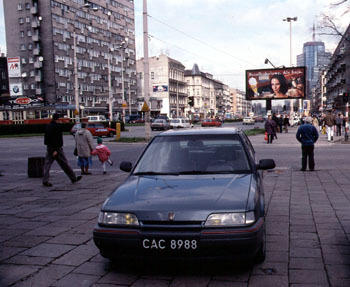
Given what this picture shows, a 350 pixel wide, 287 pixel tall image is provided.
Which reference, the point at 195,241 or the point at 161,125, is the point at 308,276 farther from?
the point at 161,125

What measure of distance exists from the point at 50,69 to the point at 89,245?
226 ft

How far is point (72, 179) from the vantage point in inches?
415

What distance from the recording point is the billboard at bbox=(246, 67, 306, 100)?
123 ft

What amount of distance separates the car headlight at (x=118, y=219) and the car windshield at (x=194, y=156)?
3.54 ft

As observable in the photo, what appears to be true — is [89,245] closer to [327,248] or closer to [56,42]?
[327,248]

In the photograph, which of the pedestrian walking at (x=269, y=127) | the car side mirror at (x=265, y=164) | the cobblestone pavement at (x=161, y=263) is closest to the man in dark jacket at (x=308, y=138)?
the cobblestone pavement at (x=161, y=263)

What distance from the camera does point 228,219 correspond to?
3.81 metres

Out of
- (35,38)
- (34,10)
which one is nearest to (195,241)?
(35,38)

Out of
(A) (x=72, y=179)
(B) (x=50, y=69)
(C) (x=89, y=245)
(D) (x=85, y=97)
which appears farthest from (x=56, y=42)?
(C) (x=89, y=245)

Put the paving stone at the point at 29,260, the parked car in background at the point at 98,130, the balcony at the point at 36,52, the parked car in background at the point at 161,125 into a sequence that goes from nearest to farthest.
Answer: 1. the paving stone at the point at 29,260
2. the parked car in background at the point at 98,130
3. the parked car in background at the point at 161,125
4. the balcony at the point at 36,52

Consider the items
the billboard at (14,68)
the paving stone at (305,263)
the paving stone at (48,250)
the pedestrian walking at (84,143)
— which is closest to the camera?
the paving stone at (305,263)

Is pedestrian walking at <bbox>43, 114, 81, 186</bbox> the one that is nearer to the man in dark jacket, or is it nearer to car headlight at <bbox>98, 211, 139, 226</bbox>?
car headlight at <bbox>98, 211, 139, 226</bbox>

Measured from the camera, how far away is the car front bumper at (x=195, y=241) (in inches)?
146

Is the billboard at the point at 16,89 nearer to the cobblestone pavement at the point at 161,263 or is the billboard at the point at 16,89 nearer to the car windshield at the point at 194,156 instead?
the cobblestone pavement at the point at 161,263
